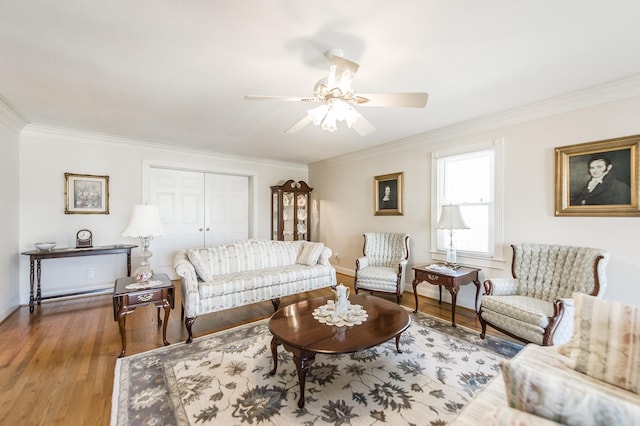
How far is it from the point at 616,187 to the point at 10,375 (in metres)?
5.46

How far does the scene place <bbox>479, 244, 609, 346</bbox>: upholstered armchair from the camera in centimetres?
222

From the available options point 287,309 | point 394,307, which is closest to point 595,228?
point 394,307

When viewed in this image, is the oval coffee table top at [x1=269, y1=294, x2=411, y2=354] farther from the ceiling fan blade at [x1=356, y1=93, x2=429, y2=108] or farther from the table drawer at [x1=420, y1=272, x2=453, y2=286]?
the ceiling fan blade at [x1=356, y1=93, x2=429, y2=108]

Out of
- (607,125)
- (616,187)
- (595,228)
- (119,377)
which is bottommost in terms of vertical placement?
(119,377)

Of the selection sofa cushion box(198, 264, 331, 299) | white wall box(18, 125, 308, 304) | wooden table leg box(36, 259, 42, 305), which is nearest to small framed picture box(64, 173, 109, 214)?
white wall box(18, 125, 308, 304)

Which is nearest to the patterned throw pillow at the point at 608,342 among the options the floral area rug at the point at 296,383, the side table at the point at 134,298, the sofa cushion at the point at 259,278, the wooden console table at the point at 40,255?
the floral area rug at the point at 296,383

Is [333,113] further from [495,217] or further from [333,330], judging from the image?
[495,217]

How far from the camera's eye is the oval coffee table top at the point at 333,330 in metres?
1.79

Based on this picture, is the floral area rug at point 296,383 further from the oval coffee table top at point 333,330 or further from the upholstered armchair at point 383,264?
the upholstered armchair at point 383,264

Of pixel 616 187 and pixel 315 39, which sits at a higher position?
pixel 315 39

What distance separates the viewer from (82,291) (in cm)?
405

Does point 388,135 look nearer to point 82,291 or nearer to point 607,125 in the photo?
point 607,125

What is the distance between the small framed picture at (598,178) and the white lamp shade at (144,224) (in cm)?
420

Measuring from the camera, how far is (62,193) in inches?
156
